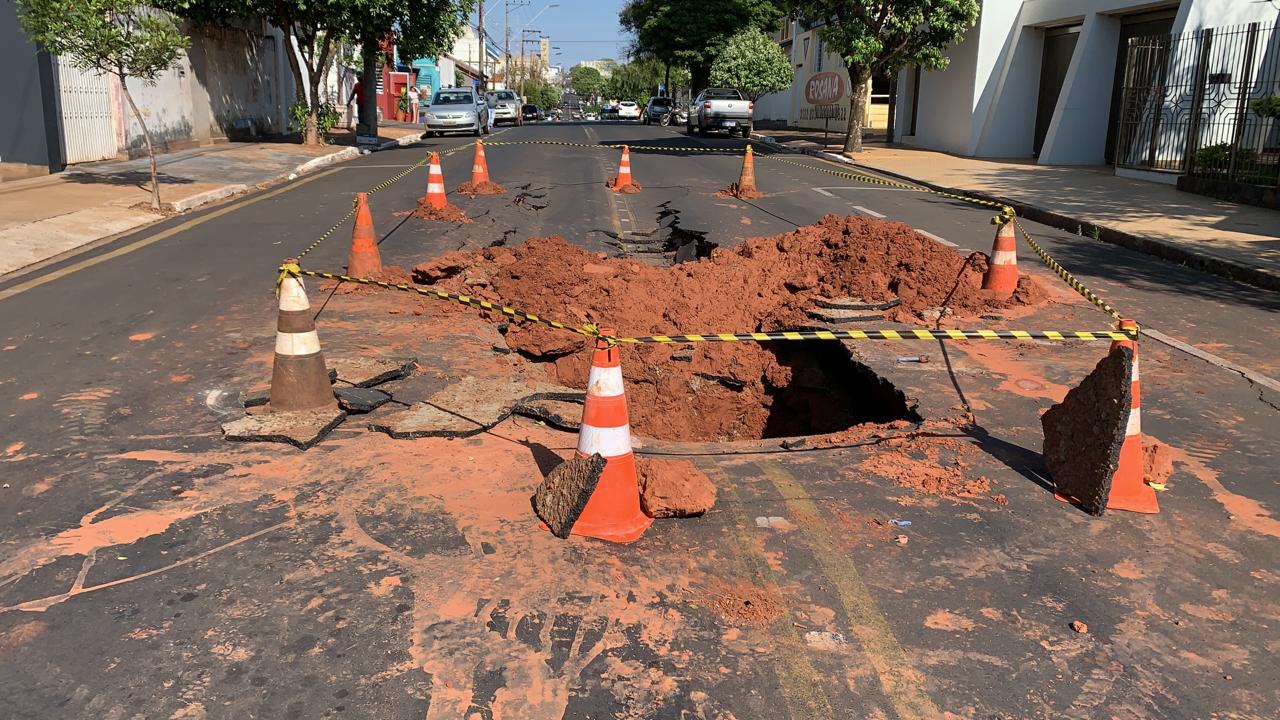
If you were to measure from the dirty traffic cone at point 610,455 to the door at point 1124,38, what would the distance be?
21.0 metres

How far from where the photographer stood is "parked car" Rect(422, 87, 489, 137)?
112 feet

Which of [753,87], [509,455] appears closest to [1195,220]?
[509,455]

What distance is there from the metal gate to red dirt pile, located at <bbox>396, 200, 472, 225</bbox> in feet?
32.3

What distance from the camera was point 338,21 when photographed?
24359mm

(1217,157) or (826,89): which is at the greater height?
(826,89)

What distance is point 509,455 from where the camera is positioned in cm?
504

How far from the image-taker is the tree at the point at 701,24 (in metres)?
52.6

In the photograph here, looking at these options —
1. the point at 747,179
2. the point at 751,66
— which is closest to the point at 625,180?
the point at 747,179

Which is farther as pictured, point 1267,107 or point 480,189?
point 1267,107

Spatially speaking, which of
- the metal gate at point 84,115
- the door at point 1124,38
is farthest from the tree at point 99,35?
the door at point 1124,38

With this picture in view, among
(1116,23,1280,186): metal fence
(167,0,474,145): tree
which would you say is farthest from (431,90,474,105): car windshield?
(1116,23,1280,186): metal fence

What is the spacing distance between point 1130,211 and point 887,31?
1257 cm

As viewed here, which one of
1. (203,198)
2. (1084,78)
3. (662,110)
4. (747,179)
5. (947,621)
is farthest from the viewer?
(662,110)

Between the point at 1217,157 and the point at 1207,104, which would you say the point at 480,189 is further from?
the point at 1207,104
